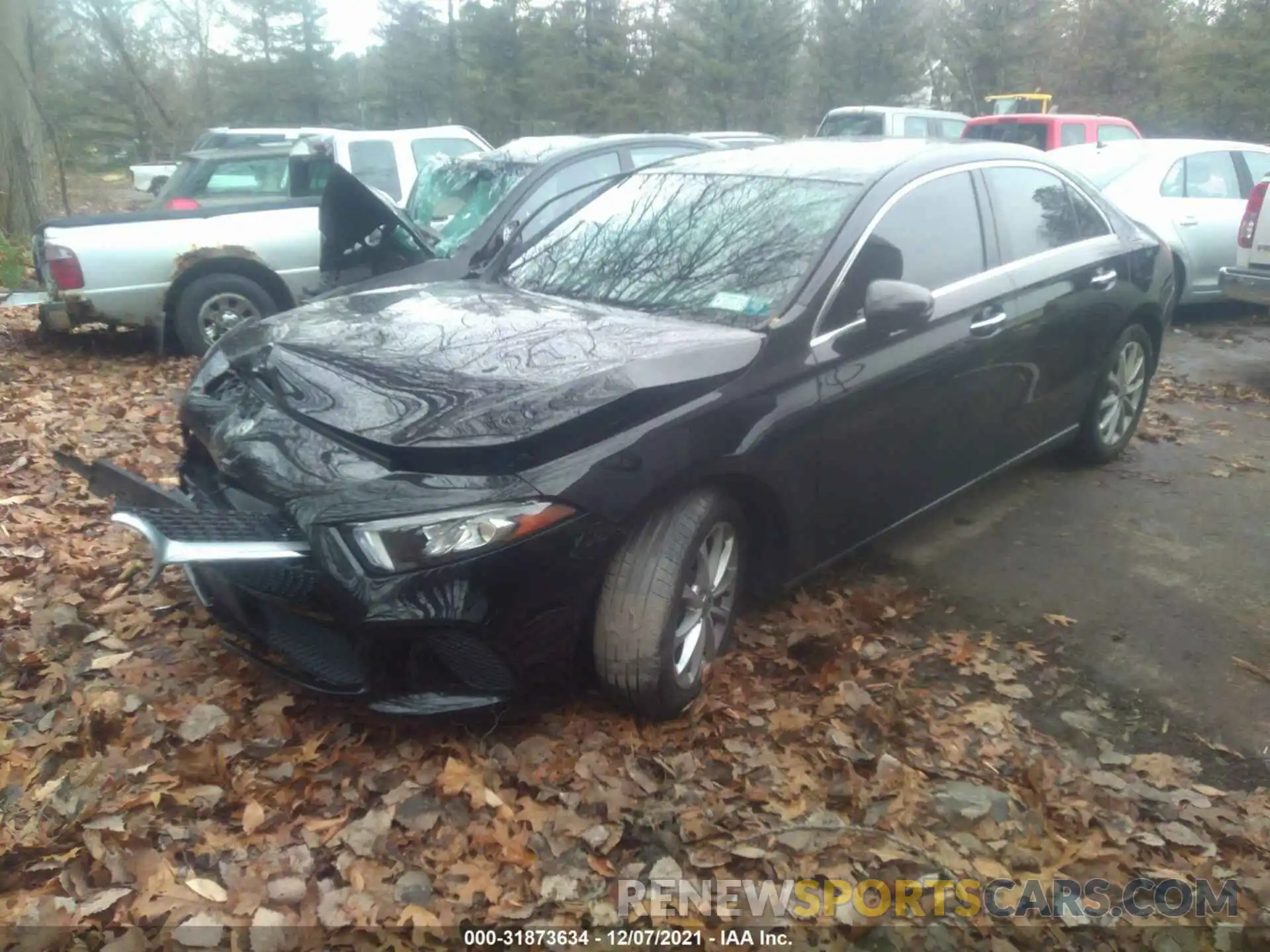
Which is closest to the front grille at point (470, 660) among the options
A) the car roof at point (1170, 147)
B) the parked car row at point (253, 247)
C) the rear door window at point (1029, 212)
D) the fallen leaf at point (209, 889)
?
the fallen leaf at point (209, 889)

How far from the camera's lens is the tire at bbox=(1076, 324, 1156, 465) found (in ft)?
17.6

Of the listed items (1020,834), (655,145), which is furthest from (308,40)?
(1020,834)

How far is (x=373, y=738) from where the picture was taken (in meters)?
3.19

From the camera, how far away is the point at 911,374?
3.92 m

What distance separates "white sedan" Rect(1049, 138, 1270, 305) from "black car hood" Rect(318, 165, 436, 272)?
6184 millimetres

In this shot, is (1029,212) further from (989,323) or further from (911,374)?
(911,374)

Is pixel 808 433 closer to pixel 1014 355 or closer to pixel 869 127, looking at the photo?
pixel 1014 355

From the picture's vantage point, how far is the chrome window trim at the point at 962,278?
3594mm

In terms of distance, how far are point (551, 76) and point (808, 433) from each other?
30784 millimetres

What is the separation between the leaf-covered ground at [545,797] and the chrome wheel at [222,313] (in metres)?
4.09

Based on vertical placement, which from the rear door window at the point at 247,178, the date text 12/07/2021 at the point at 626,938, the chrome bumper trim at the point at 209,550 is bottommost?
the date text 12/07/2021 at the point at 626,938

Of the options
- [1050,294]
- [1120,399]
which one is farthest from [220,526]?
[1120,399]

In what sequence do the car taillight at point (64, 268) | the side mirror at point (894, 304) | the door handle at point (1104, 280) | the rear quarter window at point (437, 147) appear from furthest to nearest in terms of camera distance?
the rear quarter window at point (437, 147), the car taillight at point (64, 268), the door handle at point (1104, 280), the side mirror at point (894, 304)

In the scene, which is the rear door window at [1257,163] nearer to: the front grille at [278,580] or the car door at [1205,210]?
the car door at [1205,210]
